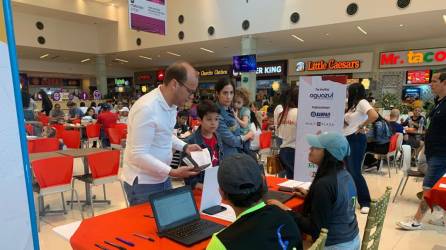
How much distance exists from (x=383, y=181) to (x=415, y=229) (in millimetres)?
2063

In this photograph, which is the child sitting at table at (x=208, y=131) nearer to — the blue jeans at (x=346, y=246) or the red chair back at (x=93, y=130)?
the blue jeans at (x=346, y=246)

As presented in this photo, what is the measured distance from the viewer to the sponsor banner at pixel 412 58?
11383mm

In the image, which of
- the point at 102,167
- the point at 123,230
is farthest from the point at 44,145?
the point at 123,230

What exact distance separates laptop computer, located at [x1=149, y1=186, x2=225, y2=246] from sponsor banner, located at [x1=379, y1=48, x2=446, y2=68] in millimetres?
12808

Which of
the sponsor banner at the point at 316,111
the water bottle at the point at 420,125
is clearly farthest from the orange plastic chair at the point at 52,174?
the water bottle at the point at 420,125

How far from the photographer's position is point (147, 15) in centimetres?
621

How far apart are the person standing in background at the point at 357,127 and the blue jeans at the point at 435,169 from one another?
0.72m

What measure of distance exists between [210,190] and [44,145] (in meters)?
3.83

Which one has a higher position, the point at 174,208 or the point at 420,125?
the point at 174,208

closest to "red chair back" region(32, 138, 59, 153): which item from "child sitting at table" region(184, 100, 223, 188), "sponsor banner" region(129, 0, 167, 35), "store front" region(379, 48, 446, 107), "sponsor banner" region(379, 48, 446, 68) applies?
"sponsor banner" region(129, 0, 167, 35)

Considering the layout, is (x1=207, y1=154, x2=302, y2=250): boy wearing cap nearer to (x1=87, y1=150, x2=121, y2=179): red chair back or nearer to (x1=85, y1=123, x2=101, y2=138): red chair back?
(x1=87, y1=150, x2=121, y2=179): red chair back

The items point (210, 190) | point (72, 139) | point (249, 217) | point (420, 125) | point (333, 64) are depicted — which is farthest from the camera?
point (333, 64)

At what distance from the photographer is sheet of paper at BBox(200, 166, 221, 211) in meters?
1.82

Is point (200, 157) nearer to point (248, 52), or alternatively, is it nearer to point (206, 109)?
point (206, 109)
